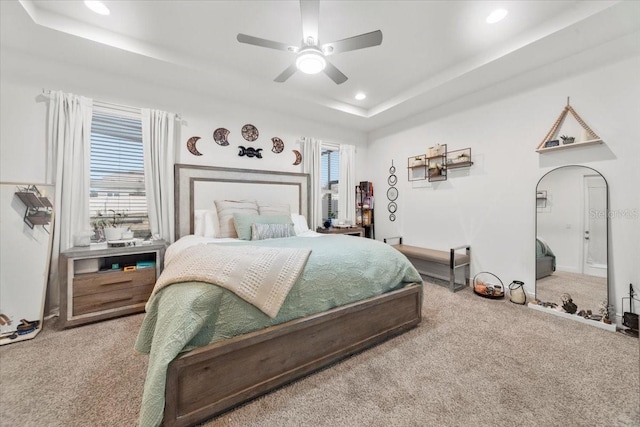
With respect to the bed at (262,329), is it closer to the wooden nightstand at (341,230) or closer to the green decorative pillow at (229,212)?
the green decorative pillow at (229,212)

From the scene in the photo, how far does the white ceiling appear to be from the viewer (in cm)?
205

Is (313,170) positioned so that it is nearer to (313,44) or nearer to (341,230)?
(341,230)

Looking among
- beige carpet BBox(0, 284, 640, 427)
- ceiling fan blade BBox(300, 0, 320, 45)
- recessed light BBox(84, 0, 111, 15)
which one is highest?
recessed light BBox(84, 0, 111, 15)

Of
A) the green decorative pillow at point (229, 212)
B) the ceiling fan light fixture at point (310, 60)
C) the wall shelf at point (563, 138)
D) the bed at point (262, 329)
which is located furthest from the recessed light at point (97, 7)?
the wall shelf at point (563, 138)

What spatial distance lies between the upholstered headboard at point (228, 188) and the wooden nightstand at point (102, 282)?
630 mm

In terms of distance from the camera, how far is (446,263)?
10.6 ft

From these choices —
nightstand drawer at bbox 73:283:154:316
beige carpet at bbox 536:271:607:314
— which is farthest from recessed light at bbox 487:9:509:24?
nightstand drawer at bbox 73:283:154:316

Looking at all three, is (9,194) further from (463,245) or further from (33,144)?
(463,245)

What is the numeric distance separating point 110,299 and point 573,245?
472 cm

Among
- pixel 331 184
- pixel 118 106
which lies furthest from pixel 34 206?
pixel 331 184

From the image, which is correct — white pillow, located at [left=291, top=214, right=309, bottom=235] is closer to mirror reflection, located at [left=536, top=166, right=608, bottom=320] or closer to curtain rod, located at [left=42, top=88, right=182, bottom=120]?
curtain rod, located at [left=42, top=88, right=182, bottom=120]

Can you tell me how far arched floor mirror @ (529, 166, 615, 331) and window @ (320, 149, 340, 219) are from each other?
9.64 ft

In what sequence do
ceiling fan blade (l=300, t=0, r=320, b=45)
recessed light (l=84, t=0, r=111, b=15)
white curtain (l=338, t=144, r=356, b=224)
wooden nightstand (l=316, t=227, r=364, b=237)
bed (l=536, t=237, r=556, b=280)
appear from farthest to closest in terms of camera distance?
1. white curtain (l=338, t=144, r=356, b=224)
2. wooden nightstand (l=316, t=227, r=364, b=237)
3. bed (l=536, t=237, r=556, b=280)
4. recessed light (l=84, t=0, r=111, b=15)
5. ceiling fan blade (l=300, t=0, r=320, b=45)

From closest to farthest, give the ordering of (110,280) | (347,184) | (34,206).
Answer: (34,206) → (110,280) → (347,184)
